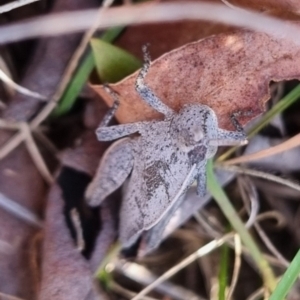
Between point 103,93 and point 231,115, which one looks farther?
point 103,93

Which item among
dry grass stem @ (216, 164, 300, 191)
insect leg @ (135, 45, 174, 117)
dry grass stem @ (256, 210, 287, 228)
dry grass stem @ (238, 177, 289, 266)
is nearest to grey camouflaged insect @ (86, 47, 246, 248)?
insect leg @ (135, 45, 174, 117)

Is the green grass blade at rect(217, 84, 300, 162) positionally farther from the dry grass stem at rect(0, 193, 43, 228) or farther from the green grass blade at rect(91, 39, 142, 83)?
the dry grass stem at rect(0, 193, 43, 228)

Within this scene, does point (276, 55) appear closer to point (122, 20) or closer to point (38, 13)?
point (122, 20)

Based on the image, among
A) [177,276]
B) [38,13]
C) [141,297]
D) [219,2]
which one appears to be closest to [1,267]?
[141,297]

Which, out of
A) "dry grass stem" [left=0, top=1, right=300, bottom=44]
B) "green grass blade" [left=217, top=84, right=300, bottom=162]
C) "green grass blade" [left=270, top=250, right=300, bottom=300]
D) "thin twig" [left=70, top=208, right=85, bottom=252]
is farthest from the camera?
"thin twig" [left=70, top=208, right=85, bottom=252]

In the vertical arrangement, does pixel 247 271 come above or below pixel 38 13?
below

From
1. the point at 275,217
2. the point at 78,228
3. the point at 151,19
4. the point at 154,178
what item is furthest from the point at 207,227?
the point at 151,19

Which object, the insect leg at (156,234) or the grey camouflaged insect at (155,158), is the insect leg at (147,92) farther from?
the insect leg at (156,234)
